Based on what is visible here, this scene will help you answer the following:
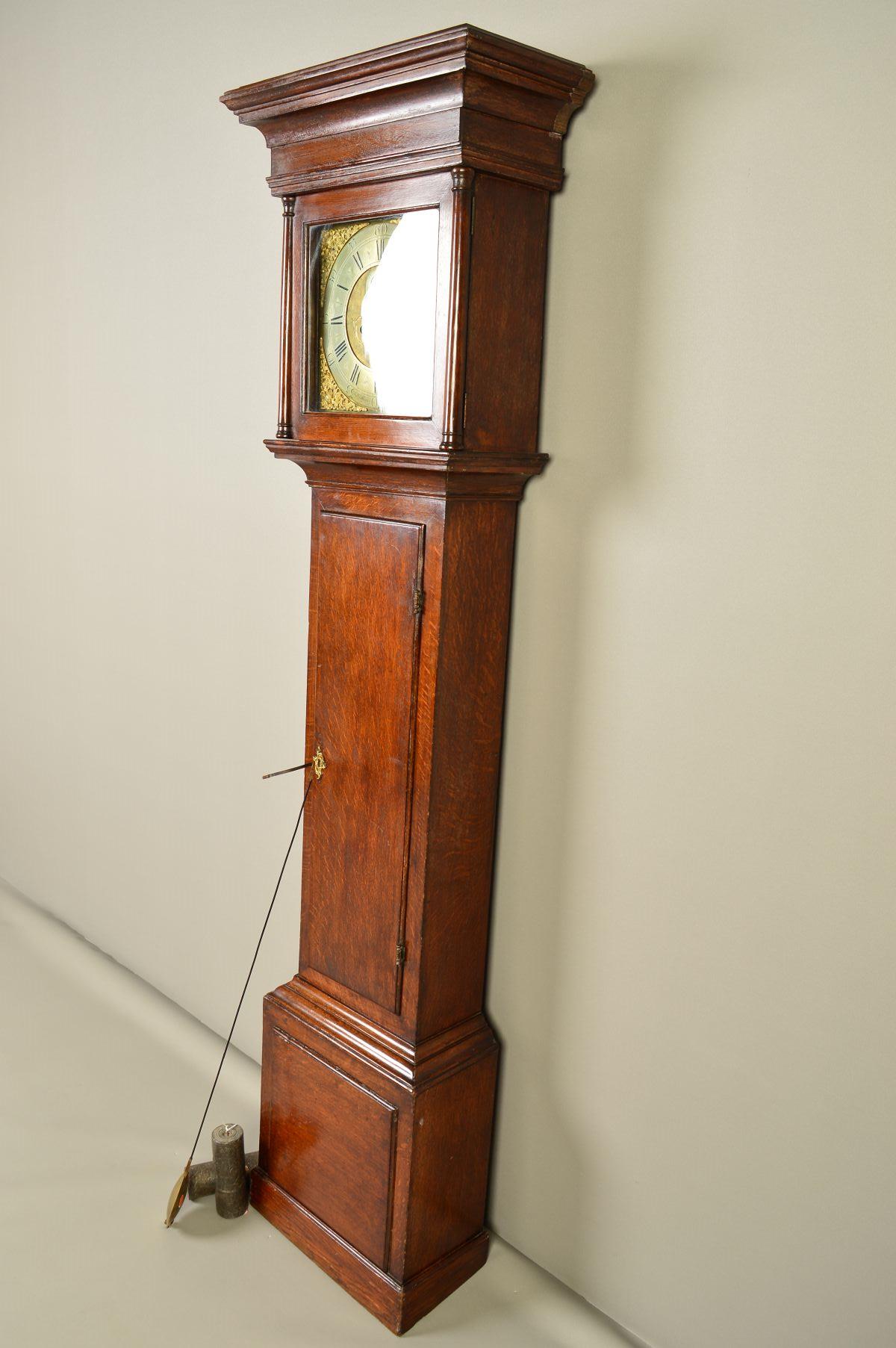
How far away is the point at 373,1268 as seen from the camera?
179 centimetres

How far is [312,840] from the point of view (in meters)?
1.85

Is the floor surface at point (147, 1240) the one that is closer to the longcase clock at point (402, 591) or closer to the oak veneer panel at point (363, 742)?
the longcase clock at point (402, 591)

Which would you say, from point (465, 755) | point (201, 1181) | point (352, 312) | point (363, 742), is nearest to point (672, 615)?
point (465, 755)

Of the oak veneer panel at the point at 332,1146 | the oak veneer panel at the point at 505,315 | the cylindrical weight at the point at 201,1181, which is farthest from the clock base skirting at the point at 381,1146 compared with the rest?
the oak veneer panel at the point at 505,315

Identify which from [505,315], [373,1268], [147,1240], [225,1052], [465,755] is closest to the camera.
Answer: [505,315]

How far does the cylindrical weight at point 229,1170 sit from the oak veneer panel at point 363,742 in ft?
1.17

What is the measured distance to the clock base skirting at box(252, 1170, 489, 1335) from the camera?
176 cm

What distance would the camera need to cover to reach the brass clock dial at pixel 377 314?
59.1 inches

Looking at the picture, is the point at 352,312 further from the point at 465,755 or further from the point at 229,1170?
the point at 229,1170

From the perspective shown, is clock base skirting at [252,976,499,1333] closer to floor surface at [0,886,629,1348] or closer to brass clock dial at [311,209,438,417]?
floor surface at [0,886,629,1348]

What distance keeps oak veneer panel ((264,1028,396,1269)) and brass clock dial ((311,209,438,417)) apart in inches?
40.9

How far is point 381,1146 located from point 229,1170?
0.36m

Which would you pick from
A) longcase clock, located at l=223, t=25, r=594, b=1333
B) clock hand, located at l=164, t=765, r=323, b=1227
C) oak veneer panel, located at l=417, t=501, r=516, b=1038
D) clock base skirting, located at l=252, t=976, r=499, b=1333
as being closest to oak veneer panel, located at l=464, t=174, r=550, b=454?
longcase clock, located at l=223, t=25, r=594, b=1333

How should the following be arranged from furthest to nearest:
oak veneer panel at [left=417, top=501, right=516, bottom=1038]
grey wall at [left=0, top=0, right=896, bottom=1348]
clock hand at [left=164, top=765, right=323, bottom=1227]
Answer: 1. clock hand at [left=164, top=765, right=323, bottom=1227]
2. oak veneer panel at [left=417, top=501, right=516, bottom=1038]
3. grey wall at [left=0, top=0, right=896, bottom=1348]
